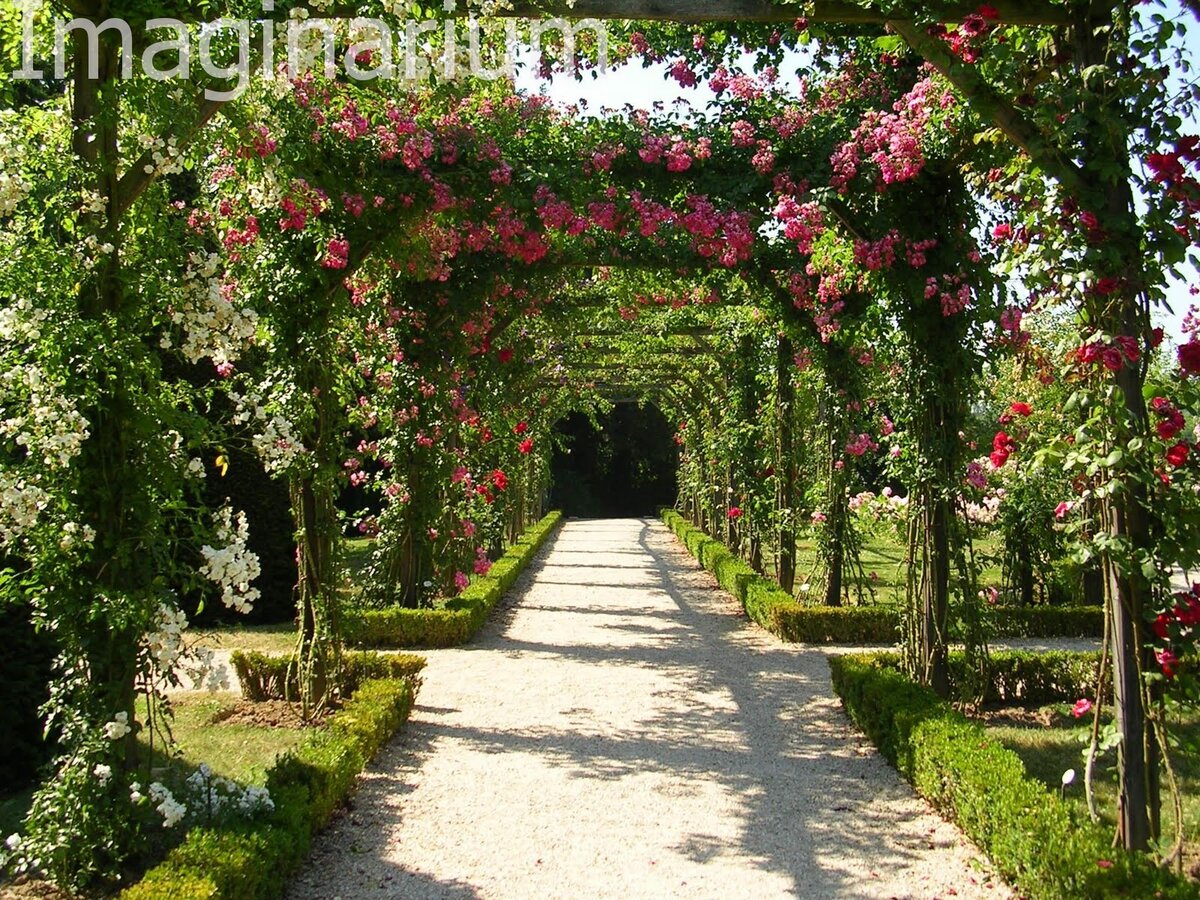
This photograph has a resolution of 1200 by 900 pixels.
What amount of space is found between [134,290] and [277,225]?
2573 millimetres

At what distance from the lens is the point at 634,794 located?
4953 mm

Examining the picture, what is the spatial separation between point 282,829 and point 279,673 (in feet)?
9.57

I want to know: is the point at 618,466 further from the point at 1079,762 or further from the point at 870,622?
the point at 1079,762

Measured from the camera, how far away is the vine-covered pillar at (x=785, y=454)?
409 inches

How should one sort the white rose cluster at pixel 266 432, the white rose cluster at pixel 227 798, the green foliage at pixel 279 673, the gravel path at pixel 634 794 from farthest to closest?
1. the green foliage at pixel 279 673
2. the gravel path at pixel 634 794
3. the white rose cluster at pixel 227 798
4. the white rose cluster at pixel 266 432

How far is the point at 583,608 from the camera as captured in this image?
38.4 ft

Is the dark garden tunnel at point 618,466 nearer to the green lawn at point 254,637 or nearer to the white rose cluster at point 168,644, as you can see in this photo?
the green lawn at point 254,637

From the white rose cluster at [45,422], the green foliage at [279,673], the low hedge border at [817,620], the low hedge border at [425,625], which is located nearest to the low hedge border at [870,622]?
the low hedge border at [817,620]

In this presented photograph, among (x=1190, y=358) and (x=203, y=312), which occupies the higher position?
(x=203, y=312)

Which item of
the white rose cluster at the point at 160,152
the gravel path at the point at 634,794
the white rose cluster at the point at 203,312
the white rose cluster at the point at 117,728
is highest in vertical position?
the white rose cluster at the point at 160,152

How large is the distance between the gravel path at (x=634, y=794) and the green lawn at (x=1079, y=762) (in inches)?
25.7

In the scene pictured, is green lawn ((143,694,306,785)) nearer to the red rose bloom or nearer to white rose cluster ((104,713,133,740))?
white rose cluster ((104,713,133,740))

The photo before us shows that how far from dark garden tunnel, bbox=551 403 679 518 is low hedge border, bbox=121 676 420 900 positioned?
2852 cm

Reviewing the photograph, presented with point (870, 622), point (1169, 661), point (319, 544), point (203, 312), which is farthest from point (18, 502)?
point (870, 622)
